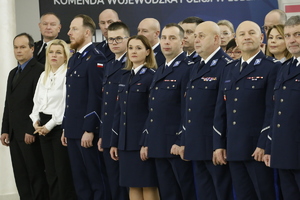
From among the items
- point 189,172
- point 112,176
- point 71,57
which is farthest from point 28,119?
point 189,172

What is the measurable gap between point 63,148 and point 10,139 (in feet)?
2.75

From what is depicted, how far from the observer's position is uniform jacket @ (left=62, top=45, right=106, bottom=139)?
20.7 ft

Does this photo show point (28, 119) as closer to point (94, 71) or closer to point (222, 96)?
point (94, 71)

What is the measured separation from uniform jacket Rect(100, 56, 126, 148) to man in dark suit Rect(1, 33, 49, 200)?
1.14 metres

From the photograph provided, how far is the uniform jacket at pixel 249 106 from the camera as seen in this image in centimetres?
479

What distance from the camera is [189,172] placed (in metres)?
5.49

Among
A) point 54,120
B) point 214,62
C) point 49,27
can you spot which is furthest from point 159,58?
point 49,27

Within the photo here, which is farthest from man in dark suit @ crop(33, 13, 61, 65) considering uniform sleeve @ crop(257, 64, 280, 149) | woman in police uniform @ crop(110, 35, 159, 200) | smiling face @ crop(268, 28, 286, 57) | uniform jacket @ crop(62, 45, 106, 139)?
uniform sleeve @ crop(257, 64, 280, 149)

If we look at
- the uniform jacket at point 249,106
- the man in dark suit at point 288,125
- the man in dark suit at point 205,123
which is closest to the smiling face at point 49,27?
the man in dark suit at point 205,123

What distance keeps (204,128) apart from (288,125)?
86 cm

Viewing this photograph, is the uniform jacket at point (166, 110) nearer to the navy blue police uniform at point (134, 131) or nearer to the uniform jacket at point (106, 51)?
the navy blue police uniform at point (134, 131)

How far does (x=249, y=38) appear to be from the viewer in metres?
4.94

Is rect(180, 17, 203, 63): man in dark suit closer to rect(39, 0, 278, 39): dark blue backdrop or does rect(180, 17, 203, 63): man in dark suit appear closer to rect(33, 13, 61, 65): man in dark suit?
rect(33, 13, 61, 65): man in dark suit

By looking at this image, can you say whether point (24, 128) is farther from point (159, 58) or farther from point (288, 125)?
point (288, 125)
